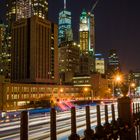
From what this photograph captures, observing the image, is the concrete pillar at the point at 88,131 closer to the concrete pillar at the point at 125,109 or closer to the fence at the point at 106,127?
the fence at the point at 106,127

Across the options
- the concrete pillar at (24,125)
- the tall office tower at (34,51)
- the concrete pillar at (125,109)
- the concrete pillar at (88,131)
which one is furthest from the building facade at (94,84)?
the concrete pillar at (24,125)

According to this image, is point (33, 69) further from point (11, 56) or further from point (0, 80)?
point (0, 80)

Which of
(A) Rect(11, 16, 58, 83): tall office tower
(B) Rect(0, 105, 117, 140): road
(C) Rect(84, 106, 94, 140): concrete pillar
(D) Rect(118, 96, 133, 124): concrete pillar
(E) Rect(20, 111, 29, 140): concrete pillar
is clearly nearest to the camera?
(E) Rect(20, 111, 29, 140): concrete pillar

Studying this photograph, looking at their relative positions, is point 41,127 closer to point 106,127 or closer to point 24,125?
point 24,125

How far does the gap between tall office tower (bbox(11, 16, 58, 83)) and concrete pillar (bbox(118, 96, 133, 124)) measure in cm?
14861

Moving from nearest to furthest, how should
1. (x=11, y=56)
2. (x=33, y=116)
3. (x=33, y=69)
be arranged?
(x=33, y=116), (x=33, y=69), (x=11, y=56)

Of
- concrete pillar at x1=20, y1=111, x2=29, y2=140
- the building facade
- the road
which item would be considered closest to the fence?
concrete pillar at x1=20, y1=111, x2=29, y2=140

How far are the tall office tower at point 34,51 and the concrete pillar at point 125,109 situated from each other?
5851 inches

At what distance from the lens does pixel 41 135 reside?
9.37 metres

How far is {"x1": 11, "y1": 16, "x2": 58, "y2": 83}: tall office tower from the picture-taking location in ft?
550

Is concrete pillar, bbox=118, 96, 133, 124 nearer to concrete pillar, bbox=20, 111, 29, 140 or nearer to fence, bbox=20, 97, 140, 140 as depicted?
fence, bbox=20, 97, 140, 140

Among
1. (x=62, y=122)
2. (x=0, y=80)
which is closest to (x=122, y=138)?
(x=62, y=122)

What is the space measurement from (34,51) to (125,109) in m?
158

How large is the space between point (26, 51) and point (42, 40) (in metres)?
11.3
